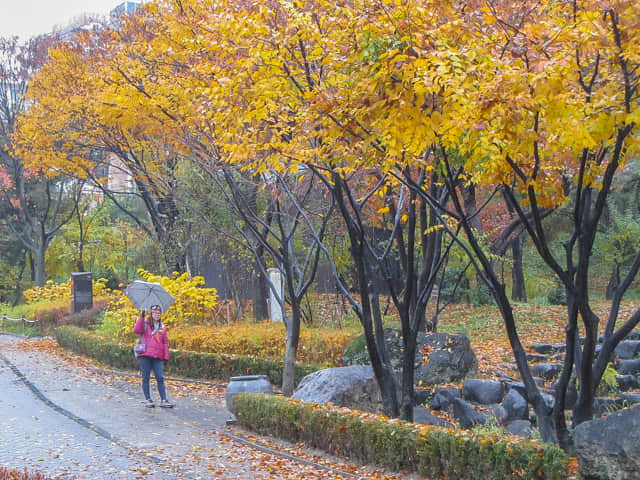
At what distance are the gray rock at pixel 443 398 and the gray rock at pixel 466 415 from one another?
0.80ft

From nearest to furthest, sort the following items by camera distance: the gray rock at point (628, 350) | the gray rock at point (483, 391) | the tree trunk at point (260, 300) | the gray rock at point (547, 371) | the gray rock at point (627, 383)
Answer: the gray rock at point (483, 391), the gray rock at point (627, 383), the gray rock at point (547, 371), the gray rock at point (628, 350), the tree trunk at point (260, 300)

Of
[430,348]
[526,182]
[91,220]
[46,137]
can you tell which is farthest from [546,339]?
[91,220]

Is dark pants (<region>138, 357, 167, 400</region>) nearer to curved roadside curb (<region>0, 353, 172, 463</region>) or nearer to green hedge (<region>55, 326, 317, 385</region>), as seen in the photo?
curved roadside curb (<region>0, 353, 172, 463</region>)

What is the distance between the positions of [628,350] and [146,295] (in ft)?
32.1

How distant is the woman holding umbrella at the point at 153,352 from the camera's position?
11984 mm

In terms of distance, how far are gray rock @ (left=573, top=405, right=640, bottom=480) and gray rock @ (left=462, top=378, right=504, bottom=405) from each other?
602 cm

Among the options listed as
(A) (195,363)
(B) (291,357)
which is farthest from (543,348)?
(A) (195,363)

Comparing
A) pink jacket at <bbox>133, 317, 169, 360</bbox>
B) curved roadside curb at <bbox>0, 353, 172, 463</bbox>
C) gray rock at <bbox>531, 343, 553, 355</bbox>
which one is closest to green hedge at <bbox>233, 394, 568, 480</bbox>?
curved roadside curb at <bbox>0, 353, 172, 463</bbox>

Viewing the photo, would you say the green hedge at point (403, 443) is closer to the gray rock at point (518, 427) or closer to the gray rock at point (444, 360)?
the gray rock at point (518, 427)

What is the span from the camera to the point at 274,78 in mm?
8188

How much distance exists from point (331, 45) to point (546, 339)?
38.3 feet

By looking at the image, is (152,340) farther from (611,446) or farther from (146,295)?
(611,446)

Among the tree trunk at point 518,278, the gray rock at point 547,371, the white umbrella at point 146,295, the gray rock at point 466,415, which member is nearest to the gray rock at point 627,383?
the gray rock at point 547,371

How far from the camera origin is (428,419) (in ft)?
36.1
